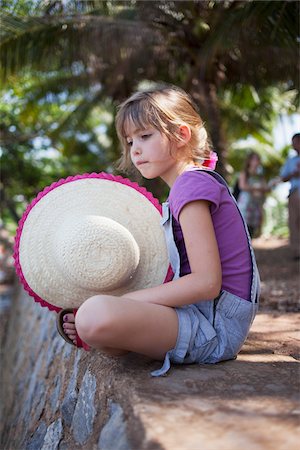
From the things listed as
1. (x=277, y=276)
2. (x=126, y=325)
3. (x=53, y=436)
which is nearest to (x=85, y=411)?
(x=53, y=436)

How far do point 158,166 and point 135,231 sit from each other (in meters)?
0.34

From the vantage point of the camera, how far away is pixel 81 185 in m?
2.76

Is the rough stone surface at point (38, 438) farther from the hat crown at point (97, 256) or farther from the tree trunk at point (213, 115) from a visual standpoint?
the tree trunk at point (213, 115)

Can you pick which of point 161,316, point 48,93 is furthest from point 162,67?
point 161,316

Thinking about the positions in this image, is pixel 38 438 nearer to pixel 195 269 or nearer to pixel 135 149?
pixel 195 269

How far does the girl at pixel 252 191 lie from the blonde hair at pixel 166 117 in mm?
5514

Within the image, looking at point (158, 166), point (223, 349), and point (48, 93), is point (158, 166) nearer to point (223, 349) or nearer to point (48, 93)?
point (223, 349)

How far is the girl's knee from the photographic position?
2094 mm

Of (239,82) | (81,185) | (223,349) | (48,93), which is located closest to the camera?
(223,349)

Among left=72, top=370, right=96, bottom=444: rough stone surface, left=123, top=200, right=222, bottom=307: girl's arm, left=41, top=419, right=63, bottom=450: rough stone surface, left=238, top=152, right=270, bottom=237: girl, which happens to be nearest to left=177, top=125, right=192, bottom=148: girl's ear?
left=123, top=200, right=222, bottom=307: girl's arm

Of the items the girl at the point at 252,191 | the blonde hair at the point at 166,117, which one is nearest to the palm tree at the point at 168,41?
the girl at the point at 252,191

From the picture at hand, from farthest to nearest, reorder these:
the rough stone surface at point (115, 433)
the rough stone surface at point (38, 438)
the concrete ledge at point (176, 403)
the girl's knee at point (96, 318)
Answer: the rough stone surface at point (38, 438)
the girl's knee at point (96, 318)
the rough stone surface at point (115, 433)
the concrete ledge at point (176, 403)

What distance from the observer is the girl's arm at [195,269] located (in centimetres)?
220

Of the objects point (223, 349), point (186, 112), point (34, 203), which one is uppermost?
point (186, 112)
